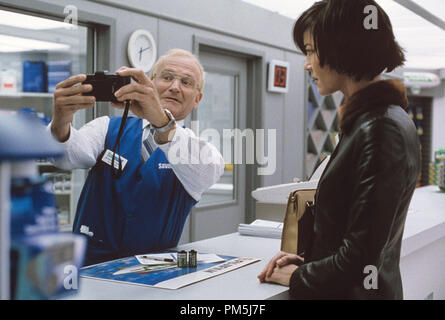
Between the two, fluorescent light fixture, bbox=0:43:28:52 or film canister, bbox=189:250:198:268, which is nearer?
film canister, bbox=189:250:198:268

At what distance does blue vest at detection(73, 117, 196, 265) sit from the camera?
188cm

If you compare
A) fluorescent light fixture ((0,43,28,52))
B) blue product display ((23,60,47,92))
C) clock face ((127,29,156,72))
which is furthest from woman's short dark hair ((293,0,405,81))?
blue product display ((23,60,47,92))

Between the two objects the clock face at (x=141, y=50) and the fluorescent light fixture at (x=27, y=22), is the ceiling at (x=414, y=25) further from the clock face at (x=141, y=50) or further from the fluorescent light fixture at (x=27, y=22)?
the fluorescent light fixture at (x=27, y=22)

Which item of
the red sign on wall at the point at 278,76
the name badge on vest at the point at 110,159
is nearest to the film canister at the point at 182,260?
the name badge on vest at the point at 110,159

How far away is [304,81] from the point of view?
5.73 meters

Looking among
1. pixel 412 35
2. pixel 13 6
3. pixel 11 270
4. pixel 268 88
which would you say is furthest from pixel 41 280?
pixel 412 35

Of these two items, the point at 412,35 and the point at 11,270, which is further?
the point at 412,35

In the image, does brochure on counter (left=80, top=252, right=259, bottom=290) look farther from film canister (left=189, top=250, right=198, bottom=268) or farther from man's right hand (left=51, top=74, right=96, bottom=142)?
man's right hand (left=51, top=74, right=96, bottom=142)

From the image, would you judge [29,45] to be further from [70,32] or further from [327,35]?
[327,35]

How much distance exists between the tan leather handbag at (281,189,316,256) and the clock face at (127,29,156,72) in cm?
238

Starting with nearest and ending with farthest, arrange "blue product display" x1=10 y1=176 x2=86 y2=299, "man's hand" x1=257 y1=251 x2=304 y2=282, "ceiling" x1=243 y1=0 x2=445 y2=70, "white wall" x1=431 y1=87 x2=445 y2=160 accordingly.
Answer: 1. "blue product display" x1=10 y1=176 x2=86 y2=299
2. "man's hand" x1=257 y1=251 x2=304 y2=282
3. "ceiling" x1=243 y1=0 x2=445 y2=70
4. "white wall" x1=431 y1=87 x2=445 y2=160

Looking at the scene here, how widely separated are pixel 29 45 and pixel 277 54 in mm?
2695

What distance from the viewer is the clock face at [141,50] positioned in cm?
359

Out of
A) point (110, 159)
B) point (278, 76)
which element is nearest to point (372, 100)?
point (110, 159)
